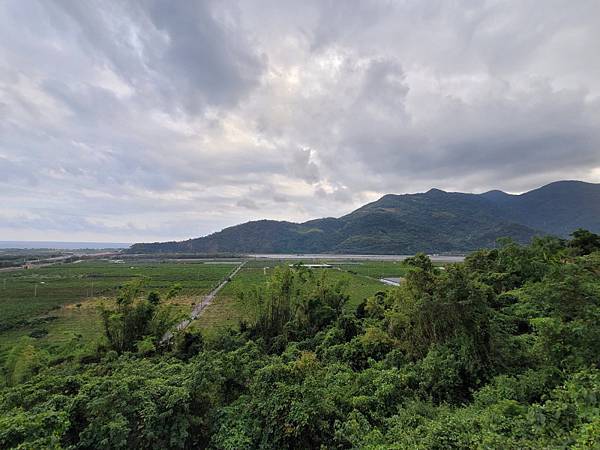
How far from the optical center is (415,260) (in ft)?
34.1

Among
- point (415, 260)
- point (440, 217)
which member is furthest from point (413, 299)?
point (440, 217)

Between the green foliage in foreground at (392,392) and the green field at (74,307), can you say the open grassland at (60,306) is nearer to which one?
the green field at (74,307)

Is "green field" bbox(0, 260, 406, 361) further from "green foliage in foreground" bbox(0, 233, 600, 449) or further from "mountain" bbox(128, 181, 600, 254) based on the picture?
"mountain" bbox(128, 181, 600, 254)

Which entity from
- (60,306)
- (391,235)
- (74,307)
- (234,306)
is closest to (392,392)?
(234,306)

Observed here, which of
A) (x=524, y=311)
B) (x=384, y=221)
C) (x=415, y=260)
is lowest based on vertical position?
(x=524, y=311)

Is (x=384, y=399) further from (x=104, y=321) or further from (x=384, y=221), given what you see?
(x=384, y=221)

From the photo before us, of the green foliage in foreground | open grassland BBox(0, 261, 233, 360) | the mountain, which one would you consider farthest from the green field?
the mountain

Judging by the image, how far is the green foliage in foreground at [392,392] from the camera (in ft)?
15.5

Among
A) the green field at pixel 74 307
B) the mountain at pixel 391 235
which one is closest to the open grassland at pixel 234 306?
the green field at pixel 74 307

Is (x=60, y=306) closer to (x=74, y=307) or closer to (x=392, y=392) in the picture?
(x=74, y=307)

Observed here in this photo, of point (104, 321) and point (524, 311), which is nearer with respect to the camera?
point (524, 311)

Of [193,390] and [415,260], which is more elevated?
[415,260]

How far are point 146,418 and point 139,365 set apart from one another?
331 centimetres

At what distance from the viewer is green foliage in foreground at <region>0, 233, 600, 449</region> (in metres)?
4.72
